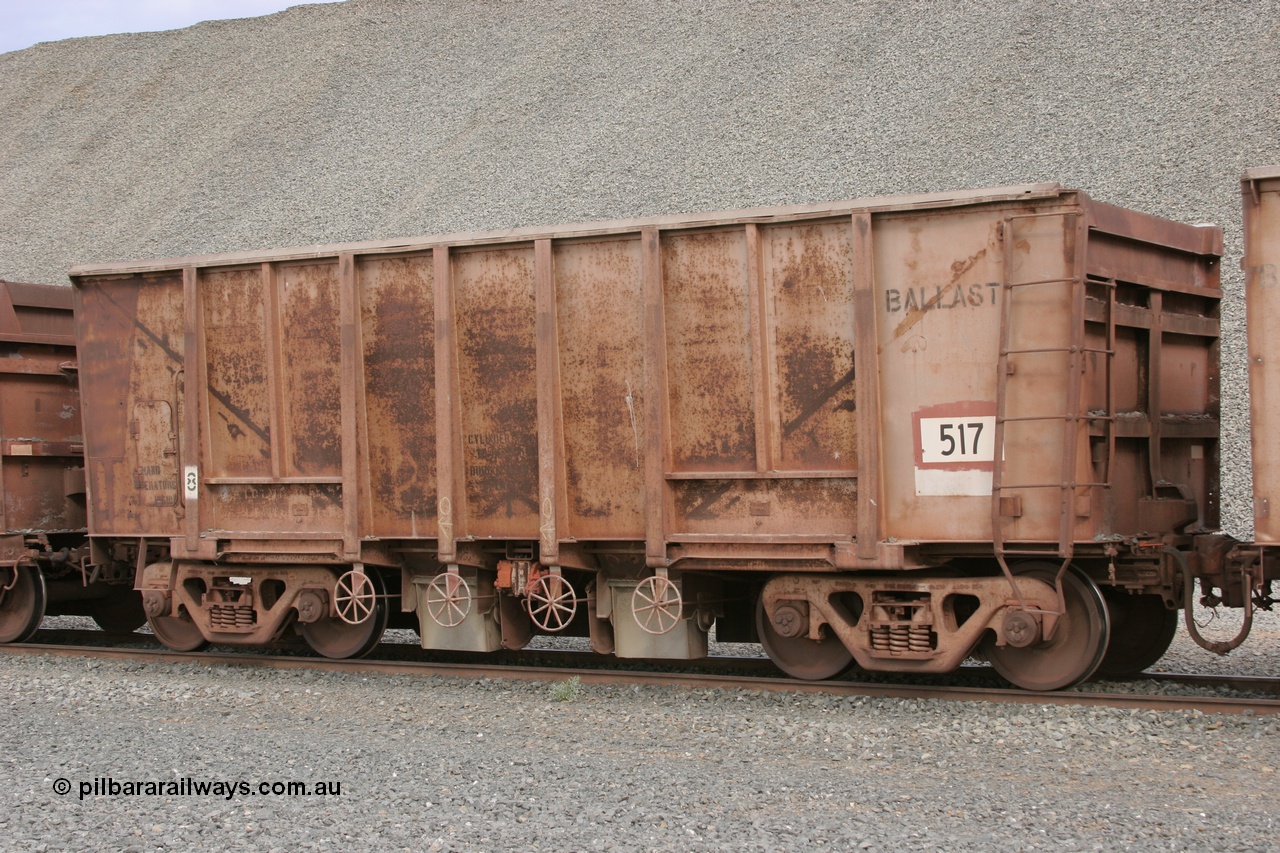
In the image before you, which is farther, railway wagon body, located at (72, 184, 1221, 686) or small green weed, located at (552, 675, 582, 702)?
small green weed, located at (552, 675, 582, 702)

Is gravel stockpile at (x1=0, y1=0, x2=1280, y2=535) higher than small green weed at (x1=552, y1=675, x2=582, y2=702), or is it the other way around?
gravel stockpile at (x1=0, y1=0, x2=1280, y2=535)

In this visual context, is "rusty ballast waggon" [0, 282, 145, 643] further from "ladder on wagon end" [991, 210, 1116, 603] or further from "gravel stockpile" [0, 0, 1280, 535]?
"gravel stockpile" [0, 0, 1280, 535]

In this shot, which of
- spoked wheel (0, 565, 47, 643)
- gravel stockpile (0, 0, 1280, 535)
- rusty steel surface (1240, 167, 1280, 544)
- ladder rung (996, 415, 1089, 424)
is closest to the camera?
rusty steel surface (1240, 167, 1280, 544)

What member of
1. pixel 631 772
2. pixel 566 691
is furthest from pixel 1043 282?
pixel 566 691

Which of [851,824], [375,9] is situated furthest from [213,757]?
[375,9]

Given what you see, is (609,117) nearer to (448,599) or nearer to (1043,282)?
(448,599)

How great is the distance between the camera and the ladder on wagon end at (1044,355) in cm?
696

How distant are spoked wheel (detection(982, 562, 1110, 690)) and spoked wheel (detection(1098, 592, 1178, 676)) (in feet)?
2.39

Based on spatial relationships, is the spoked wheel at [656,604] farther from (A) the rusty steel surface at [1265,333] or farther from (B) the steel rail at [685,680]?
(A) the rusty steel surface at [1265,333]

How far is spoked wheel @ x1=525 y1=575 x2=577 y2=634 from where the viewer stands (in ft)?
27.8

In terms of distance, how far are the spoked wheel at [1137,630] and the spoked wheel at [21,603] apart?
9324 millimetres

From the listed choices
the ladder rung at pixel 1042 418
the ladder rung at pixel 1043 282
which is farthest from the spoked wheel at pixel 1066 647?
the ladder rung at pixel 1043 282

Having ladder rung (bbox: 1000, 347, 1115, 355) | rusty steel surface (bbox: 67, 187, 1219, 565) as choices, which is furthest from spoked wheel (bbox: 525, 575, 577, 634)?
ladder rung (bbox: 1000, 347, 1115, 355)

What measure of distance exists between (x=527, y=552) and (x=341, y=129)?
33.2 metres
